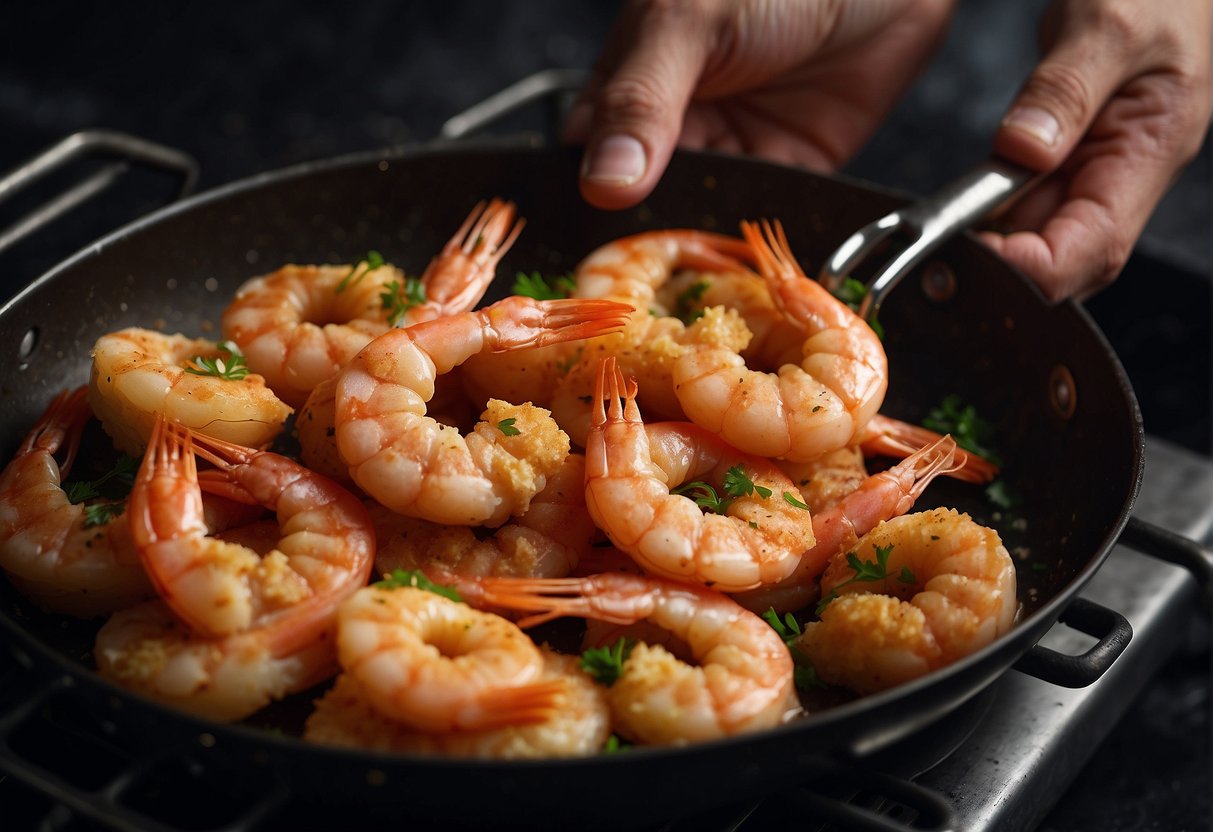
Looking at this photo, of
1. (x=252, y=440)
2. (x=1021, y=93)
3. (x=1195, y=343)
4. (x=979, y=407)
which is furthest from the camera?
(x=1195, y=343)

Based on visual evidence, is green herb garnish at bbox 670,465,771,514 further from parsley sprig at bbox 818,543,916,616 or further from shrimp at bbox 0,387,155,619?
shrimp at bbox 0,387,155,619

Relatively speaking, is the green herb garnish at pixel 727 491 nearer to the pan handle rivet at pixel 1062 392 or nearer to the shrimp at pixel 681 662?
the shrimp at pixel 681 662

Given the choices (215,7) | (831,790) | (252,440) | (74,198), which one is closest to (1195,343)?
(831,790)

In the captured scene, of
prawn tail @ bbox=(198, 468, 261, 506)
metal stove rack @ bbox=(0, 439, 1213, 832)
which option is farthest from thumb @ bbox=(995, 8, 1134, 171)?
prawn tail @ bbox=(198, 468, 261, 506)

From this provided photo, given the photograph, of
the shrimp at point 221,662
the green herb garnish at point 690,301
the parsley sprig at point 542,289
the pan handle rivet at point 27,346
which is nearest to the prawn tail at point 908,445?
the green herb garnish at point 690,301

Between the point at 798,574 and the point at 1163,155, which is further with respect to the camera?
the point at 1163,155

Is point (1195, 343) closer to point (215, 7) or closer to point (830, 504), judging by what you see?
point (830, 504)

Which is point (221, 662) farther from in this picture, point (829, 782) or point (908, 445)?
point (908, 445)
